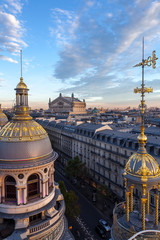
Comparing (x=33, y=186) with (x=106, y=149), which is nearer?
(x=33, y=186)

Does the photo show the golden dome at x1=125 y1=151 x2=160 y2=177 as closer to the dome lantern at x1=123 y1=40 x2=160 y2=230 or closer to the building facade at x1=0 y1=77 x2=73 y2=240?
the dome lantern at x1=123 y1=40 x2=160 y2=230

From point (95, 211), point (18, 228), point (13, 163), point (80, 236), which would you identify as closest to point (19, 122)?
point (13, 163)

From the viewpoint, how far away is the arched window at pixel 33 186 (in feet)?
71.2

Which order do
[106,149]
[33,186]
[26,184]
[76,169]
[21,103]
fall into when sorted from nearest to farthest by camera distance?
[26,184]
[33,186]
[21,103]
[106,149]
[76,169]

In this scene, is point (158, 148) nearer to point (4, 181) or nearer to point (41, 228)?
point (41, 228)

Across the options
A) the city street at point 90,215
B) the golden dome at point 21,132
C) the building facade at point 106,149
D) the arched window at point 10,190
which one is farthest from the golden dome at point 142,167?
the city street at point 90,215

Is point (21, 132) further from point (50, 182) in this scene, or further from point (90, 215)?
point (90, 215)

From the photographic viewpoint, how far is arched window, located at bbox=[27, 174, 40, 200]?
21703mm

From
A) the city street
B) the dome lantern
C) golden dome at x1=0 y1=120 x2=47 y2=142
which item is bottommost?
the city street

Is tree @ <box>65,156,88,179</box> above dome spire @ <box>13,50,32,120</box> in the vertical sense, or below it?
below

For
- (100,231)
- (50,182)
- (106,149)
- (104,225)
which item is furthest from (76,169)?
(50,182)

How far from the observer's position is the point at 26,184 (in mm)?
20844

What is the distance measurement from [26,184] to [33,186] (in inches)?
63.2

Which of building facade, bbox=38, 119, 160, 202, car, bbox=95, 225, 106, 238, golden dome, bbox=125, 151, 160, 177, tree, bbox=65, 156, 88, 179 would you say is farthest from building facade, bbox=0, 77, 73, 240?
tree, bbox=65, 156, 88, 179
